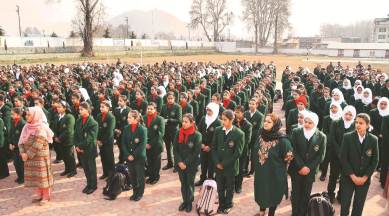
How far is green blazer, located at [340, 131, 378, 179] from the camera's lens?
523cm

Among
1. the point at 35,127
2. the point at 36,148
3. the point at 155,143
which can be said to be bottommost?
the point at 155,143

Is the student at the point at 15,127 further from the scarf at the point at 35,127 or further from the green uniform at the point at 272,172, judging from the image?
the green uniform at the point at 272,172

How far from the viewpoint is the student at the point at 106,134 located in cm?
740

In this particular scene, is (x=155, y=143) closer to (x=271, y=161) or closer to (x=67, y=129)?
(x=67, y=129)

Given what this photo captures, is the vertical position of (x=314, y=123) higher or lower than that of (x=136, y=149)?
higher

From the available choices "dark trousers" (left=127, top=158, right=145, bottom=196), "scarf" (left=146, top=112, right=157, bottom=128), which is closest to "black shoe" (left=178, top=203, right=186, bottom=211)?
"dark trousers" (left=127, top=158, right=145, bottom=196)

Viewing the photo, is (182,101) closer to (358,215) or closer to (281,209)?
(281,209)

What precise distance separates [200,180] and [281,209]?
74.8 inches

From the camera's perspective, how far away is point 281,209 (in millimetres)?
6453

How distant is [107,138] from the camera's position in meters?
7.51

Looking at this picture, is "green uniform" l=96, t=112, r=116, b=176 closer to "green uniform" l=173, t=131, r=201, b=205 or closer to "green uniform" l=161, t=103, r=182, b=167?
"green uniform" l=161, t=103, r=182, b=167

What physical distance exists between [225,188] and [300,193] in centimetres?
131

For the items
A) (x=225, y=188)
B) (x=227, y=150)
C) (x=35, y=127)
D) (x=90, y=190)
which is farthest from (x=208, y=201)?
(x=35, y=127)

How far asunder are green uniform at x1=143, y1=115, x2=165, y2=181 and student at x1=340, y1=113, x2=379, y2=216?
350 centimetres
